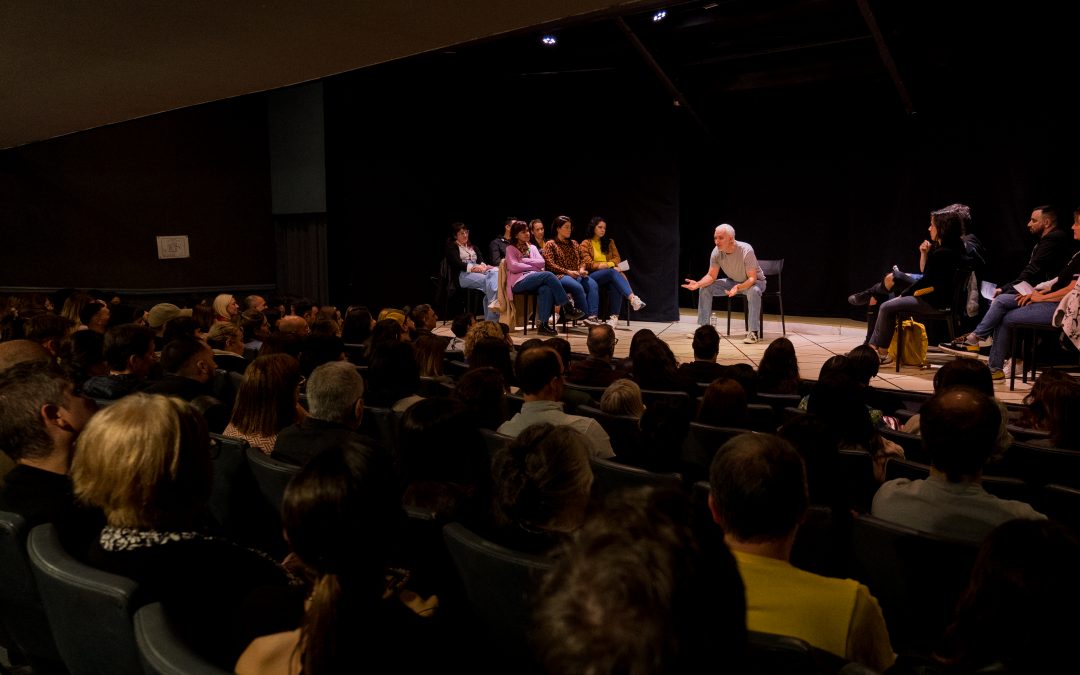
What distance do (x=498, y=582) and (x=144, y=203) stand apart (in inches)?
377

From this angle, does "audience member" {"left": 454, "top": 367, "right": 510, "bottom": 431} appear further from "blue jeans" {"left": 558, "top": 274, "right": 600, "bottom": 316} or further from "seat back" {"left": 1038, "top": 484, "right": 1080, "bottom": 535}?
"blue jeans" {"left": 558, "top": 274, "right": 600, "bottom": 316}

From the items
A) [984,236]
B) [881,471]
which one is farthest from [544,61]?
[881,471]

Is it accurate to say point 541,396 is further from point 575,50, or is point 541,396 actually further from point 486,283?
point 575,50

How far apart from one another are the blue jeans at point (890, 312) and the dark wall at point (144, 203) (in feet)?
24.8

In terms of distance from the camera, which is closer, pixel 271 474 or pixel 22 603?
pixel 22 603

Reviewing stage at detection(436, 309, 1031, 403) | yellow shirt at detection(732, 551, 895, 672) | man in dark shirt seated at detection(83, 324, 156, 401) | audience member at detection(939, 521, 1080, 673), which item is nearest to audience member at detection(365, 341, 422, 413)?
man in dark shirt seated at detection(83, 324, 156, 401)

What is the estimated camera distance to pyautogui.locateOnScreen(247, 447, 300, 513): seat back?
2.23m

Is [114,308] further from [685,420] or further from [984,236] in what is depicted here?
[984,236]

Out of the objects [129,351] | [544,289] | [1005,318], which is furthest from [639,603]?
[544,289]

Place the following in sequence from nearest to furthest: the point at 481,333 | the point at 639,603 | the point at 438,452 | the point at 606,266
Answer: the point at 639,603
the point at 438,452
the point at 481,333
the point at 606,266

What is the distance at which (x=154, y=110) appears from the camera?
5.18 metres

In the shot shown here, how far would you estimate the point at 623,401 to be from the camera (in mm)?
3398

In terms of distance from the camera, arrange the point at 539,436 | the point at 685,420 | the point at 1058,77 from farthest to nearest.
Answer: the point at 1058,77
the point at 685,420
the point at 539,436

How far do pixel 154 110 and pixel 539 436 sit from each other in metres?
4.54
